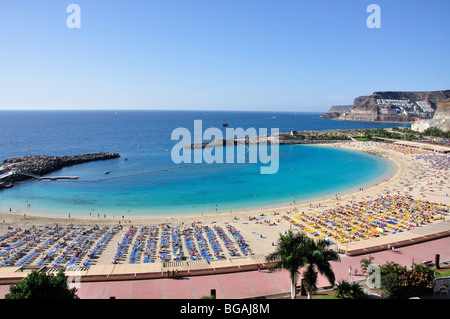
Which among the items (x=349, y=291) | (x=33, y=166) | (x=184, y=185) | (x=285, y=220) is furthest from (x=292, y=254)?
(x=33, y=166)

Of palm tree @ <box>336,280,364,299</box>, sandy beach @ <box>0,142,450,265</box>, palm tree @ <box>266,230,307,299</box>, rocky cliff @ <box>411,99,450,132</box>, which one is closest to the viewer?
palm tree @ <box>266,230,307,299</box>

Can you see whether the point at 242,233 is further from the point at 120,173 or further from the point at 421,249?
the point at 120,173

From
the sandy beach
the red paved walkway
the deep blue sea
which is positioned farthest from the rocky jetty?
the red paved walkway

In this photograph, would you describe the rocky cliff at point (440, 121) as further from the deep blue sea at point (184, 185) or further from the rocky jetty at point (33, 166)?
the rocky jetty at point (33, 166)

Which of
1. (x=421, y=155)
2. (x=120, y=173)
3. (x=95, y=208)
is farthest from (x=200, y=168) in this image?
(x=421, y=155)

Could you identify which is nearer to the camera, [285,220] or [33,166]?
[285,220]

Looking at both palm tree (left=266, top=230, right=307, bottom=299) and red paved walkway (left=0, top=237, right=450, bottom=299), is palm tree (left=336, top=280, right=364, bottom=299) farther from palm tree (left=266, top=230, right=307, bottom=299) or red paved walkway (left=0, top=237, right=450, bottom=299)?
red paved walkway (left=0, top=237, right=450, bottom=299)

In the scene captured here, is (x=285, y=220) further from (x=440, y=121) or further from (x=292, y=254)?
(x=440, y=121)
